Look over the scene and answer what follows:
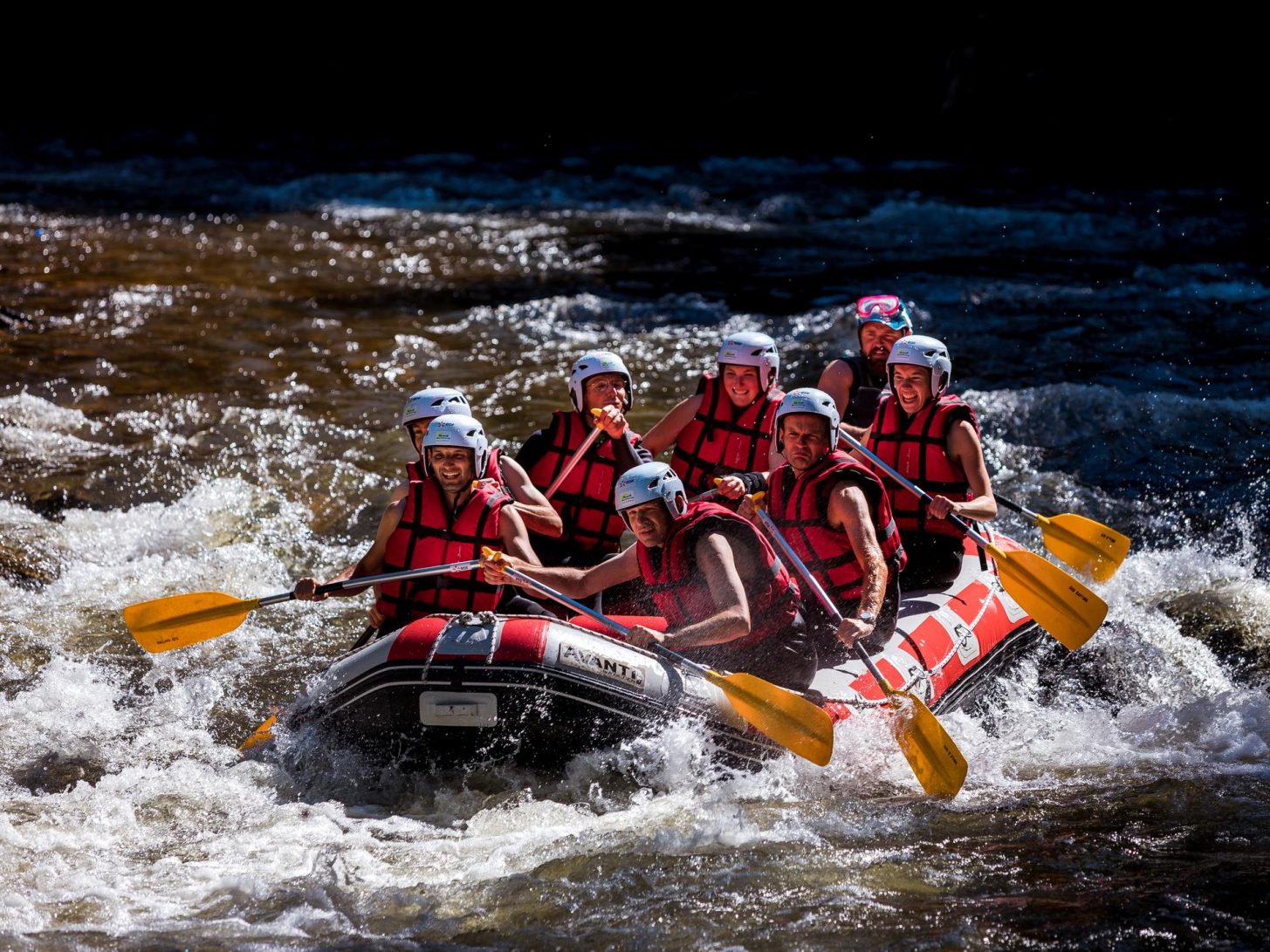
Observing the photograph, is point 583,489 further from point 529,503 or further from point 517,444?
point 517,444

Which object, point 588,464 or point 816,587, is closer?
point 816,587

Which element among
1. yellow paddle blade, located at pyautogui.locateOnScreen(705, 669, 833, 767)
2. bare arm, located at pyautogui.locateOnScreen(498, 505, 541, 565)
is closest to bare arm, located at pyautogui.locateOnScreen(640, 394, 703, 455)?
bare arm, located at pyautogui.locateOnScreen(498, 505, 541, 565)

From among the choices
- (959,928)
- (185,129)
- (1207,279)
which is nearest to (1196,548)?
(959,928)

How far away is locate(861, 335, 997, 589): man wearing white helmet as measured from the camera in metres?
6.44

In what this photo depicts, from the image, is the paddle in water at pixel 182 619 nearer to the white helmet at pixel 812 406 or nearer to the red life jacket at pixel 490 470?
the red life jacket at pixel 490 470

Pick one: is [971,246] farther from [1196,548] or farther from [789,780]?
[789,780]

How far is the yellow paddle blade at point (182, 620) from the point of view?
5871 mm

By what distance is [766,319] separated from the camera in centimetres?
1234

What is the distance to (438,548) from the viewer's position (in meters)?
5.69

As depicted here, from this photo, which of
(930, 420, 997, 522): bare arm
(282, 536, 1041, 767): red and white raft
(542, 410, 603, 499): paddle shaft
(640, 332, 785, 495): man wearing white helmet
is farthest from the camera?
(640, 332, 785, 495): man wearing white helmet

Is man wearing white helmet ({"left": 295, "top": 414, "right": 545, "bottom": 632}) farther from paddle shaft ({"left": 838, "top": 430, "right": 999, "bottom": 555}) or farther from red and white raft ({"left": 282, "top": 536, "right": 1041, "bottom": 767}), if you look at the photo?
paddle shaft ({"left": 838, "top": 430, "right": 999, "bottom": 555})

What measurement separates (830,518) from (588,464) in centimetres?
136

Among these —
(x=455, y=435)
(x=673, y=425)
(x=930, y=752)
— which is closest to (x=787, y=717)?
(x=930, y=752)

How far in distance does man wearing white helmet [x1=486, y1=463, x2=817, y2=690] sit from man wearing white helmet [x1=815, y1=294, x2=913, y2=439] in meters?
1.70
